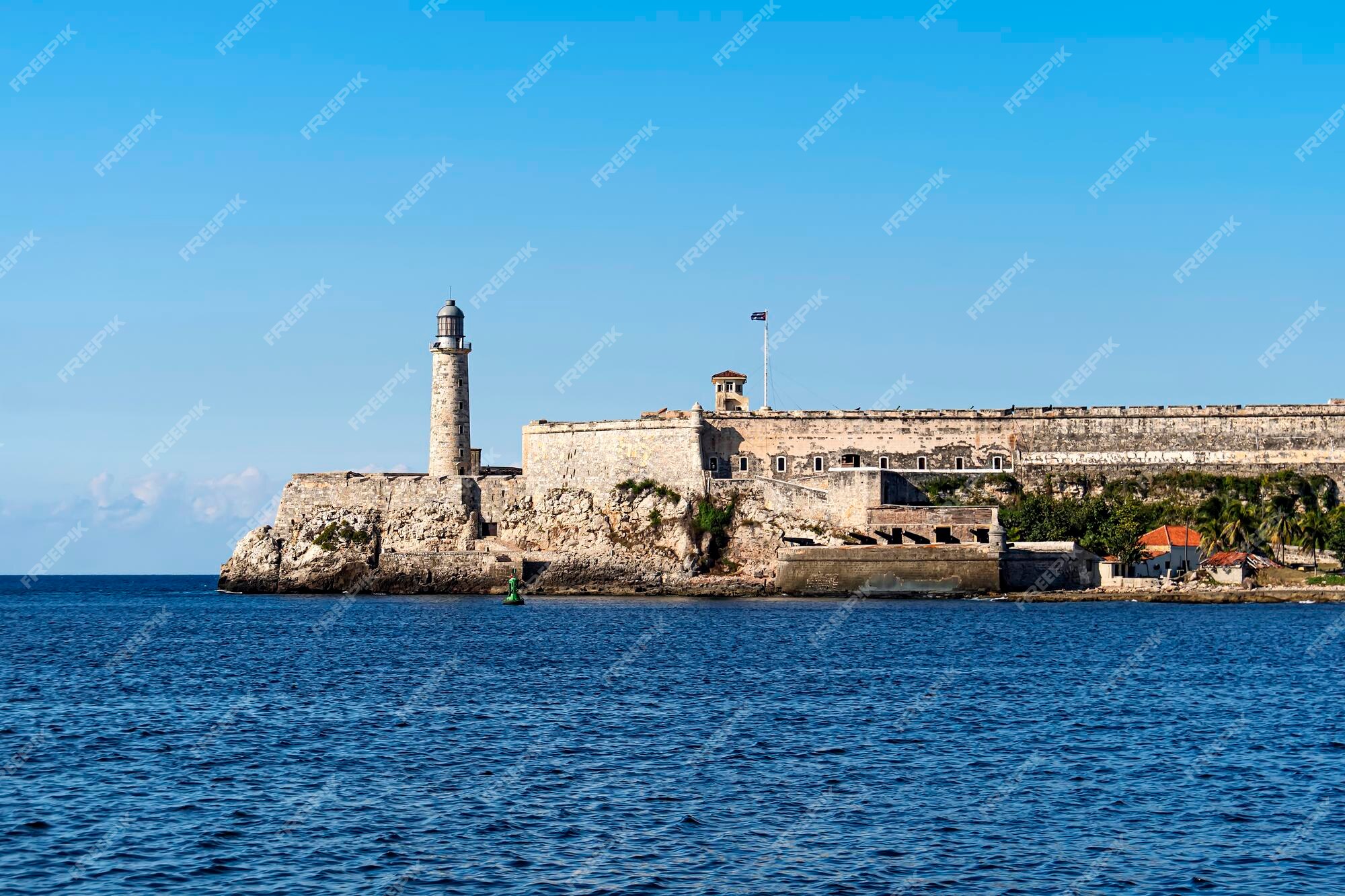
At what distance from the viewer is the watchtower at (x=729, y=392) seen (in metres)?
66.2

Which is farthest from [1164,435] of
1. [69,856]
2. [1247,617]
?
[69,856]

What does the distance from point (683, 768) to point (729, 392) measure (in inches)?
1896

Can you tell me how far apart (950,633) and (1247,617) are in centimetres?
1262

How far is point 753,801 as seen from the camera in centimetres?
1702

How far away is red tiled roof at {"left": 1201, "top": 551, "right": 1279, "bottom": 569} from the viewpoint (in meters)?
57.1

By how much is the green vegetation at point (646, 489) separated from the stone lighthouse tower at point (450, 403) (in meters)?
7.22

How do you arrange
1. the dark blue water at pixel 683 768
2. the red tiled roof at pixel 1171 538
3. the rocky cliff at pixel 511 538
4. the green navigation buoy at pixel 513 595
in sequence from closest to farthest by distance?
1. the dark blue water at pixel 683 768
2. the green navigation buoy at pixel 513 595
3. the red tiled roof at pixel 1171 538
4. the rocky cliff at pixel 511 538

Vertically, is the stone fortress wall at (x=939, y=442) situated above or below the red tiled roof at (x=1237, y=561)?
above

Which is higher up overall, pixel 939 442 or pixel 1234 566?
pixel 939 442

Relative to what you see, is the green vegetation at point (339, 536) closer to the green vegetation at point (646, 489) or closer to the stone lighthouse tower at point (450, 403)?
the stone lighthouse tower at point (450, 403)

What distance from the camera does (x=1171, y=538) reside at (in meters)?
58.6

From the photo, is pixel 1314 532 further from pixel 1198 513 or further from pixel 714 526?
pixel 714 526

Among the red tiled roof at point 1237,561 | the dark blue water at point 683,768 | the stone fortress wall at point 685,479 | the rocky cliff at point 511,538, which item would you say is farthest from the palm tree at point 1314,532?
the dark blue water at point 683,768

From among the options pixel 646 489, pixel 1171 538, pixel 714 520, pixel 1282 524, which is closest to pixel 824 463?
pixel 714 520
